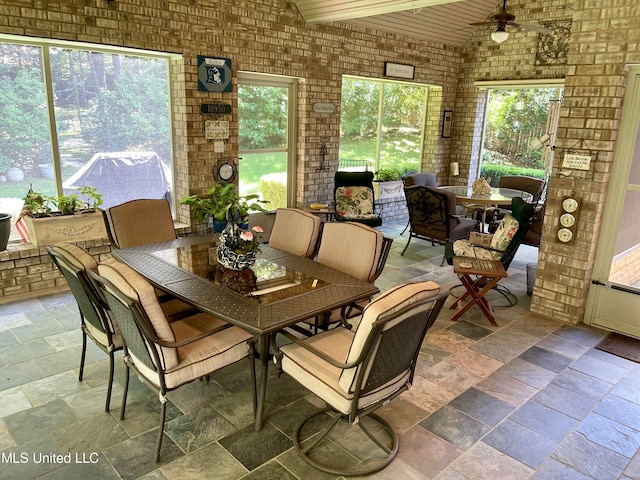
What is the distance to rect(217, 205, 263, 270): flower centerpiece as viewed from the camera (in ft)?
9.98

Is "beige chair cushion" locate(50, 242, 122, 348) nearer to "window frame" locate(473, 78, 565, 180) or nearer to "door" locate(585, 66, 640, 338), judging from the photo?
"door" locate(585, 66, 640, 338)

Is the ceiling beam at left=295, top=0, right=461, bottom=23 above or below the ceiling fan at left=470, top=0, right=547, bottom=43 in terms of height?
above

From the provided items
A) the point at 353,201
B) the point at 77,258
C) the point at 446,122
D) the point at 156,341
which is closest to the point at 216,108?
the point at 353,201

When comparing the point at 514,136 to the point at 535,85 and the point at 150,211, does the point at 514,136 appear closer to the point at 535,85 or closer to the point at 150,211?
the point at 535,85

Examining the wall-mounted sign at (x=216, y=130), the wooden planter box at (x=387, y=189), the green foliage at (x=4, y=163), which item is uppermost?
the wall-mounted sign at (x=216, y=130)

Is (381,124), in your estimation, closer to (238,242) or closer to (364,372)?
(238,242)

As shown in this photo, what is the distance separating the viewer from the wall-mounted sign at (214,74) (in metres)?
5.16

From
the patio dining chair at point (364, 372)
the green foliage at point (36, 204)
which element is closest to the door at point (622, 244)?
the patio dining chair at point (364, 372)

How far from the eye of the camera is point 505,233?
172 inches

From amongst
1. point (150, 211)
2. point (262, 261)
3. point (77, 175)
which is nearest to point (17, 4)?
point (77, 175)

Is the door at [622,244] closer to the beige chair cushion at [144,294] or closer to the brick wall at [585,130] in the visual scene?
the brick wall at [585,130]

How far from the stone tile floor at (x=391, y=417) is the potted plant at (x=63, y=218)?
2.91 ft

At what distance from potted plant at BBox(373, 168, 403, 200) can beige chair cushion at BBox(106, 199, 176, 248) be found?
419 cm

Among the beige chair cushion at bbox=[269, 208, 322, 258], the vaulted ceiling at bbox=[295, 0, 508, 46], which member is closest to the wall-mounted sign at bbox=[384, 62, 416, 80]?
the vaulted ceiling at bbox=[295, 0, 508, 46]
